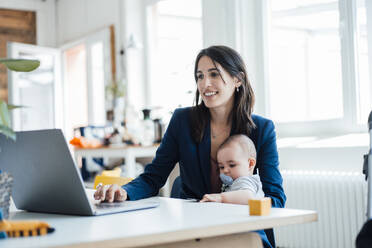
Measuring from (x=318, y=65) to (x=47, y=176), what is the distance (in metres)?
2.49

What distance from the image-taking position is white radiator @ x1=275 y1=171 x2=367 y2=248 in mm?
2686

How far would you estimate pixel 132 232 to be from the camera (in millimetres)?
931

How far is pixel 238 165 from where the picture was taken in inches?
67.8

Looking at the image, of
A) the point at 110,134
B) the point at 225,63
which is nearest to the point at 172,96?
the point at 110,134

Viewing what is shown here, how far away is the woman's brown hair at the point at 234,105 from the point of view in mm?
1957

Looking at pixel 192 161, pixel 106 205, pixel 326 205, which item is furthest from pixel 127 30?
pixel 106 205

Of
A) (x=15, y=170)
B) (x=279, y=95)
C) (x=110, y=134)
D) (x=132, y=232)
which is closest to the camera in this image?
(x=132, y=232)

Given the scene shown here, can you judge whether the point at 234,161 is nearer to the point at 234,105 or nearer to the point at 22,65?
the point at 234,105

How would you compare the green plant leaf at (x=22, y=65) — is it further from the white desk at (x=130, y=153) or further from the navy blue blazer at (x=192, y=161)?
the white desk at (x=130, y=153)

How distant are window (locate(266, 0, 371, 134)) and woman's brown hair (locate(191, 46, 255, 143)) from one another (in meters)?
1.22

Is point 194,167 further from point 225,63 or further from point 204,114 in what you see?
point 225,63

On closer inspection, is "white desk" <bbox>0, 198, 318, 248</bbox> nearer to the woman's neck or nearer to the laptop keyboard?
the laptop keyboard

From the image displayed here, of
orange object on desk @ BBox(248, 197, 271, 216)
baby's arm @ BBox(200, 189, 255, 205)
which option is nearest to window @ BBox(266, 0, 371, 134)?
baby's arm @ BBox(200, 189, 255, 205)

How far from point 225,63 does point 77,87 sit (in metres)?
5.08
